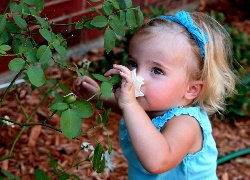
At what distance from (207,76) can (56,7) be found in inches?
56.0

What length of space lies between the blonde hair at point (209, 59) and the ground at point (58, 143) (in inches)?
19.8

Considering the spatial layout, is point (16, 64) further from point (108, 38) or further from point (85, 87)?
point (85, 87)

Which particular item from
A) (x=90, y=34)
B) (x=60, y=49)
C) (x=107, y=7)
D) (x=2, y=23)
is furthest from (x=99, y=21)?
(x=90, y=34)

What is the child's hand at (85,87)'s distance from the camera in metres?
2.08

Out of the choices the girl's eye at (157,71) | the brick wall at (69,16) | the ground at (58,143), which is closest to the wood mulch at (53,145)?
the ground at (58,143)

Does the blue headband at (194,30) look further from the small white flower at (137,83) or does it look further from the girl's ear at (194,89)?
the small white flower at (137,83)

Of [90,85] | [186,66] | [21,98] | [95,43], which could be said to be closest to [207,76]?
[186,66]

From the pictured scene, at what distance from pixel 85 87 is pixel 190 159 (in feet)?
1.56

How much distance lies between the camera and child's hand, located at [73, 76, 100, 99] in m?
2.08

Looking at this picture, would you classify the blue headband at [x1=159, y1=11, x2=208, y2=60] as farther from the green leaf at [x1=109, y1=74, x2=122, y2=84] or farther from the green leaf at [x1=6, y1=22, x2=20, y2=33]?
the green leaf at [x1=6, y1=22, x2=20, y2=33]

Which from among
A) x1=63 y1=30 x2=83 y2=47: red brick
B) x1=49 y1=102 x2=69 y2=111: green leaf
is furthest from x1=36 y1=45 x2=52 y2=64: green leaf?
x1=63 y1=30 x2=83 y2=47: red brick

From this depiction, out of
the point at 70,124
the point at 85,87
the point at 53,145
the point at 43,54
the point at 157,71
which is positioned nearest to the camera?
the point at 70,124

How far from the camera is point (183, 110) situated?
1.94 metres

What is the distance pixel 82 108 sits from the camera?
A: 1.44 m
